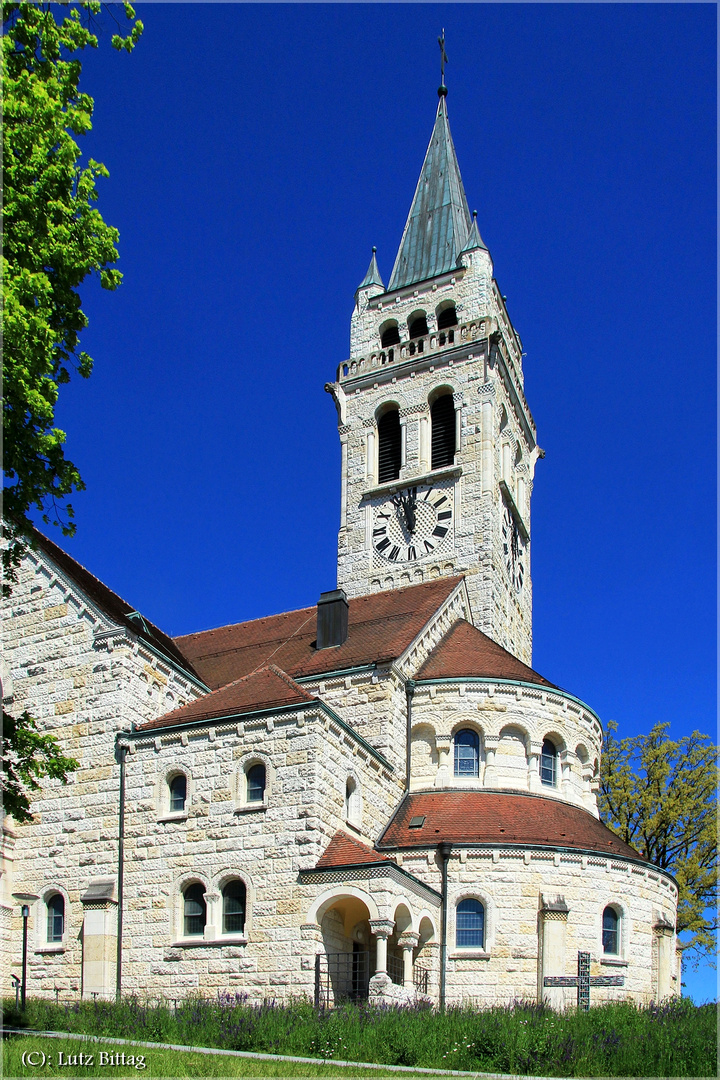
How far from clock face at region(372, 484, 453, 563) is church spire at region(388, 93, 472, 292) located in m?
11.4

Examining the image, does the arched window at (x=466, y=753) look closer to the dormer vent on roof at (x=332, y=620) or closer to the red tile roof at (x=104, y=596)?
the dormer vent on roof at (x=332, y=620)

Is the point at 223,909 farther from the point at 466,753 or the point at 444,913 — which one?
the point at 466,753

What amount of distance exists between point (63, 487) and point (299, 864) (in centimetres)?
988

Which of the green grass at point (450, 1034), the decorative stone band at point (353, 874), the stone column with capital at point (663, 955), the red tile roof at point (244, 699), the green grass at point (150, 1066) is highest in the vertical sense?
the red tile roof at point (244, 699)

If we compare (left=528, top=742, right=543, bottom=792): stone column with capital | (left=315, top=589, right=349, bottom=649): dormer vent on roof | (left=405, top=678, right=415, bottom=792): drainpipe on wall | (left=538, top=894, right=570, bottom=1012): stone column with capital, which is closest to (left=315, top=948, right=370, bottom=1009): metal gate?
(left=538, top=894, right=570, bottom=1012): stone column with capital

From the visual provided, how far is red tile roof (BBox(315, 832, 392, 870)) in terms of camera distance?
22298 mm

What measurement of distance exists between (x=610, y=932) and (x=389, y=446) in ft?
75.2

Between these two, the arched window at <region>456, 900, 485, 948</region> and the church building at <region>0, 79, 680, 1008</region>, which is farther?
the arched window at <region>456, 900, 485, 948</region>

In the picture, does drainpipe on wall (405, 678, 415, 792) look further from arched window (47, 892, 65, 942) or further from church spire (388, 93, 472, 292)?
church spire (388, 93, 472, 292)

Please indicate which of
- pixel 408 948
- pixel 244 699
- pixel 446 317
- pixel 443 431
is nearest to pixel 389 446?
pixel 443 431

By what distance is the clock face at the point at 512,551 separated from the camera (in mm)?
41781

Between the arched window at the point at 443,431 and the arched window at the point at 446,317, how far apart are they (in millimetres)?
4310

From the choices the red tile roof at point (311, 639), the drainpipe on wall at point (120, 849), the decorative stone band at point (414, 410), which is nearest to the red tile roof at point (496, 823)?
the red tile roof at point (311, 639)

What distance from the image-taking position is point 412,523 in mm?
41156
